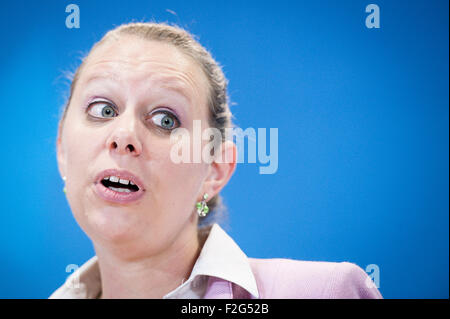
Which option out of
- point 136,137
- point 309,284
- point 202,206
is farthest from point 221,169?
point 309,284

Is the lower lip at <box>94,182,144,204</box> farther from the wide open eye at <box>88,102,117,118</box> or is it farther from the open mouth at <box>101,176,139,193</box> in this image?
the wide open eye at <box>88,102,117,118</box>

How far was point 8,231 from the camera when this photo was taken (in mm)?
1754

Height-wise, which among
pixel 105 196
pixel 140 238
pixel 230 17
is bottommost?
pixel 140 238

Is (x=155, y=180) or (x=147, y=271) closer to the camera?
(x=155, y=180)

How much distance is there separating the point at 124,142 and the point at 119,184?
14cm

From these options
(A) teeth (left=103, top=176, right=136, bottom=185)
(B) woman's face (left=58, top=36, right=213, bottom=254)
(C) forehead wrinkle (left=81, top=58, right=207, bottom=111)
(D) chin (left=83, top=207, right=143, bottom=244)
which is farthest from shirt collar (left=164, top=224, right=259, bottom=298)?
(C) forehead wrinkle (left=81, top=58, right=207, bottom=111)

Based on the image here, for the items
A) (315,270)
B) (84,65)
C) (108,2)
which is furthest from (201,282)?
(108,2)

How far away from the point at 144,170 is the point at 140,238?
21 centimetres

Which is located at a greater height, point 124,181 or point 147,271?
point 124,181

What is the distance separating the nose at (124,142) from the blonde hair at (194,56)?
32 centimetres

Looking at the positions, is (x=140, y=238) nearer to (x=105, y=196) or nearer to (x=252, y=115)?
(x=105, y=196)

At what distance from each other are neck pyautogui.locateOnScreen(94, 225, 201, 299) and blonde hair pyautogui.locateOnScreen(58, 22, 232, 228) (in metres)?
0.45

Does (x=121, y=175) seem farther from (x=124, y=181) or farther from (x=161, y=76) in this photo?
(x=161, y=76)

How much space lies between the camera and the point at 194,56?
152 centimetres
